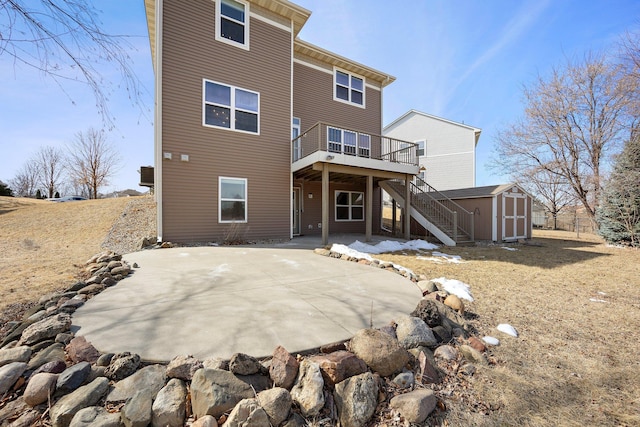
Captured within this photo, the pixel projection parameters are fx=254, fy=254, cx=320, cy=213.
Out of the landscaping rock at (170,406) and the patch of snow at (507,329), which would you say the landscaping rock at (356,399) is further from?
the patch of snow at (507,329)

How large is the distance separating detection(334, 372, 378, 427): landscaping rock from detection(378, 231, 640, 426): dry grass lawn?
53 cm

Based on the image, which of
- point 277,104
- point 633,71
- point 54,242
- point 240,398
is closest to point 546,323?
point 240,398

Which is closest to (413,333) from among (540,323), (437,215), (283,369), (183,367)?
(283,369)

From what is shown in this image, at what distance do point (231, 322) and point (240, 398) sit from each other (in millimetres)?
883

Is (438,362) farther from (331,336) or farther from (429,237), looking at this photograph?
(429,237)

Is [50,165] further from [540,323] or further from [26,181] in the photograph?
[540,323]

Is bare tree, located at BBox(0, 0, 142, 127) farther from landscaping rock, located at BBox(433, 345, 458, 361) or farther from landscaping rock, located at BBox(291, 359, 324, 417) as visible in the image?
landscaping rock, located at BBox(433, 345, 458, 361)

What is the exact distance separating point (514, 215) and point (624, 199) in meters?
3.76

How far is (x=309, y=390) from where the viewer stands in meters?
1.65

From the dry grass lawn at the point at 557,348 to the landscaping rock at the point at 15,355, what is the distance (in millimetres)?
2961

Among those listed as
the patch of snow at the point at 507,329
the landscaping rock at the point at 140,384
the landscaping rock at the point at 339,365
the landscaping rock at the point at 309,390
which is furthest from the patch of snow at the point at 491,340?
the landscaping rock at the point at 140,384

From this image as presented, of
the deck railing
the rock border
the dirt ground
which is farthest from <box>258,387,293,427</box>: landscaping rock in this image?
the deck railing

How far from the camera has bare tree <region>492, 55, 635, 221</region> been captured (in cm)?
1188

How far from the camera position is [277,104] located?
30.4ft
